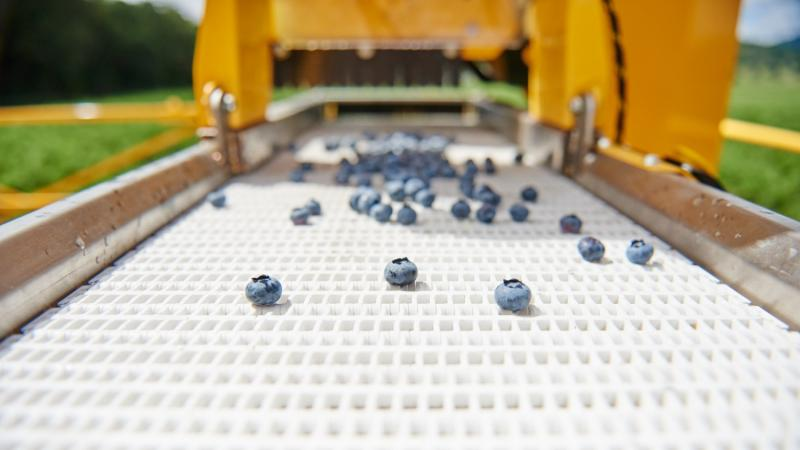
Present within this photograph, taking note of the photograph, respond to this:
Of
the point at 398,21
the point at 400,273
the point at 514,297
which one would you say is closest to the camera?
the point at 514,297

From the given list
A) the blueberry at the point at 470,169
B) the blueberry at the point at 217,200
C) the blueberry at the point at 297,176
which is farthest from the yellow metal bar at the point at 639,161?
the blueberry at the point at 217,200

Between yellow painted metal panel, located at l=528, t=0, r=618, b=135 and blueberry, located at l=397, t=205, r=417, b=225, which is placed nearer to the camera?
blueberry, located at l=397, t=205, r=417, b=225

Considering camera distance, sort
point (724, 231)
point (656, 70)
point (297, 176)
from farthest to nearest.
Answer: point (297, 176) → point (656, 70) → point (724, 231)

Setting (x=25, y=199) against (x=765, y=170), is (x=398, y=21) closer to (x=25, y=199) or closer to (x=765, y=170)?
(x=25, y=199)

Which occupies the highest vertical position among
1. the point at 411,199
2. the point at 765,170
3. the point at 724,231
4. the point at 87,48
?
the point at 87,48

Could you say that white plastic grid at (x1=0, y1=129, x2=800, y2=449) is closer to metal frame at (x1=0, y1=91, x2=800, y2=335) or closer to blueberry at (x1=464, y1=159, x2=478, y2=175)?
metal frame at (x1=0, y1=91, x2=800, y2=335)

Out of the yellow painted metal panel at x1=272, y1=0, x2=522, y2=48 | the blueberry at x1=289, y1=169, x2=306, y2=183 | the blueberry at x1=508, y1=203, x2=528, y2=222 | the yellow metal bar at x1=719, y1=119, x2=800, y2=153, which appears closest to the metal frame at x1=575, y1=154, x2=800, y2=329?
the blueberry at x1=508, y1=203, x2=528, y2=222

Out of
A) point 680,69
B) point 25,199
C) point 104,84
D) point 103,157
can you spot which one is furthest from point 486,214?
point 104,84
